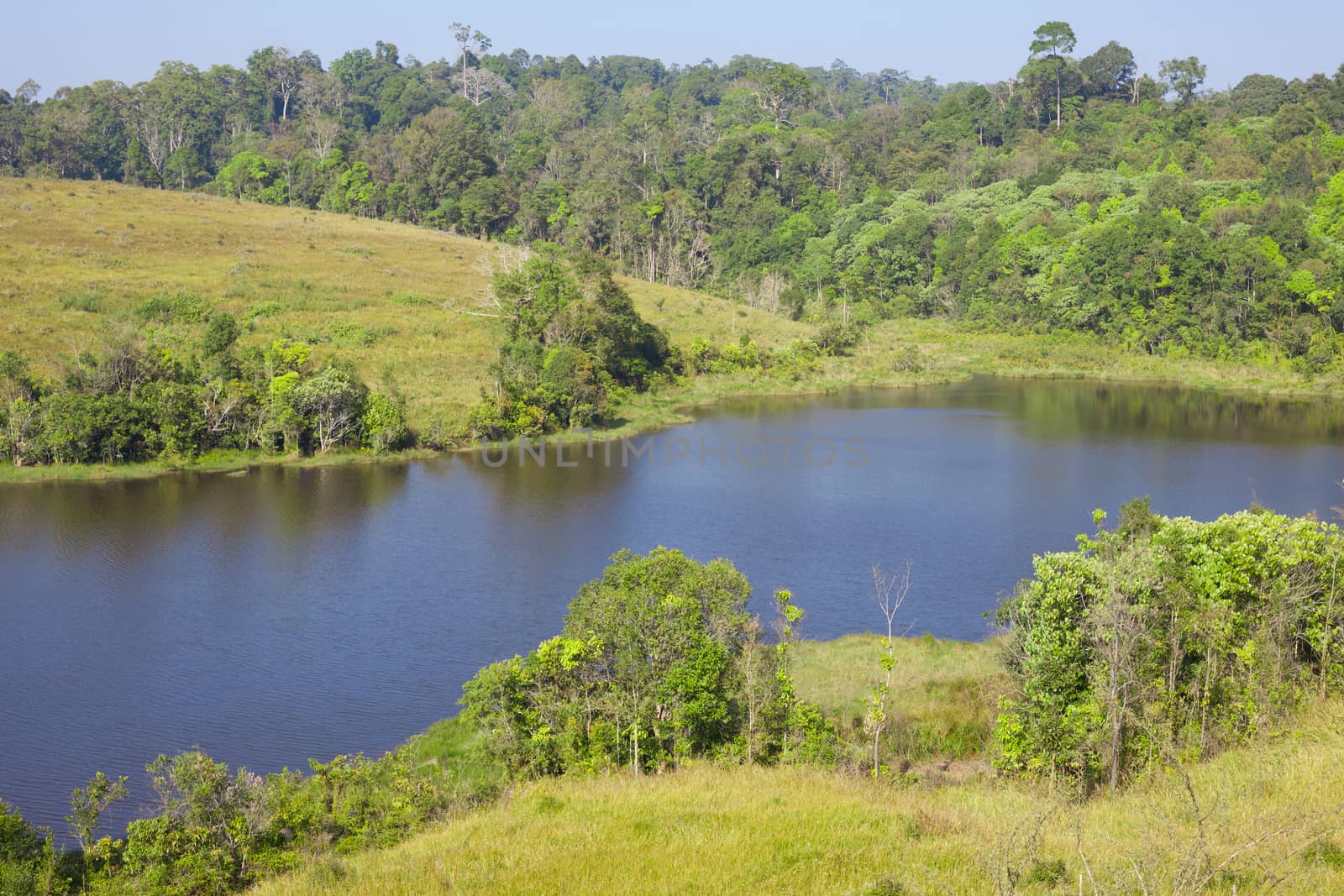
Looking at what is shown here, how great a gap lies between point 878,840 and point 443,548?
70.9 ft

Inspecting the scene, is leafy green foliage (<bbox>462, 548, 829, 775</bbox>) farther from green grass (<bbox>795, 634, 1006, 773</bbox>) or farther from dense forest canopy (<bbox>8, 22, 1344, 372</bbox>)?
dense forest canopy (<bbox>8, 22, 1344, 372</bbox>)

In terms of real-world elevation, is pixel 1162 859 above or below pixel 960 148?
below

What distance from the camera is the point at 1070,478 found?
3878 centimetres

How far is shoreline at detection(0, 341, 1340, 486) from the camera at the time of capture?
39.0 meters

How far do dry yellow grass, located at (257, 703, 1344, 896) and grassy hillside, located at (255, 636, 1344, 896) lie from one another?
0.03 metres

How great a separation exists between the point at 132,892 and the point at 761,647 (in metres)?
9.67

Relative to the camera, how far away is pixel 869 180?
101 m

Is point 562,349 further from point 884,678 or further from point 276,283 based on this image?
point 884,678

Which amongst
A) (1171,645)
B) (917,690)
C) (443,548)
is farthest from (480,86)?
(1171,645)

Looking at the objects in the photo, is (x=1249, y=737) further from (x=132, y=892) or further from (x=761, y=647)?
(x=132, y=892)

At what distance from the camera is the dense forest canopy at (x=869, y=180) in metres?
70.2

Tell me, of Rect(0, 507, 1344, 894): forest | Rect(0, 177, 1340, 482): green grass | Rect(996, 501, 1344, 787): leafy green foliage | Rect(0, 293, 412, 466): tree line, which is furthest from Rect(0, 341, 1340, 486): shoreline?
Rect(996, 501, 1344, 787): leafy green foliage

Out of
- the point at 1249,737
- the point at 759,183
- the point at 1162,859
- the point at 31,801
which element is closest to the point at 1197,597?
the point at 1249,737

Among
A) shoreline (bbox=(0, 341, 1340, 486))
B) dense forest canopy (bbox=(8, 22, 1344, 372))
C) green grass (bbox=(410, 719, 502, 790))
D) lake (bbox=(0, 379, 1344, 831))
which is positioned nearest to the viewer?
green grass (bbox=(410, 719, 502, 790))
